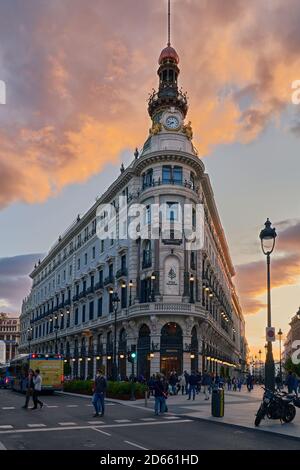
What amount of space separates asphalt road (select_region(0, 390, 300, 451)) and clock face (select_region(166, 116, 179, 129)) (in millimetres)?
37318

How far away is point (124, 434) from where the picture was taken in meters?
15.1

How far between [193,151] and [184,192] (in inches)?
240

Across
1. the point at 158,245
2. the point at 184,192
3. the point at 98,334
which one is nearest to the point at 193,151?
the point at 184,192

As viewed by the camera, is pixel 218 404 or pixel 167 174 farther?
pixel 167 174

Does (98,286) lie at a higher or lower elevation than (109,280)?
lower

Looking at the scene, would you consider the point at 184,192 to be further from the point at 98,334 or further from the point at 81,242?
the point at 81,242

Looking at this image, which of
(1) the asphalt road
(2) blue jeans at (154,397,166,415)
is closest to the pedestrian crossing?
(1) the asphalt road

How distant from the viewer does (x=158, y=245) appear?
49.6m

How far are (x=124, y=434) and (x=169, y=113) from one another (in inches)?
1703

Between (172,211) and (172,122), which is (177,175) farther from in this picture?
(172,122)

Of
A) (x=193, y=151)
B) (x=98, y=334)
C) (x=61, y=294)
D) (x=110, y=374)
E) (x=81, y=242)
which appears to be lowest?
(x=110, y=374)

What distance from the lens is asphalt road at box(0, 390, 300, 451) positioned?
511 inches

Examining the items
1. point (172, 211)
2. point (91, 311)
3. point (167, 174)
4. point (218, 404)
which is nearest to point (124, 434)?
point (218, 404)

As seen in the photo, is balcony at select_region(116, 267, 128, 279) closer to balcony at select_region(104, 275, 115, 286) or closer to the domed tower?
balcony at select_region(104, 275, 115, 286)
